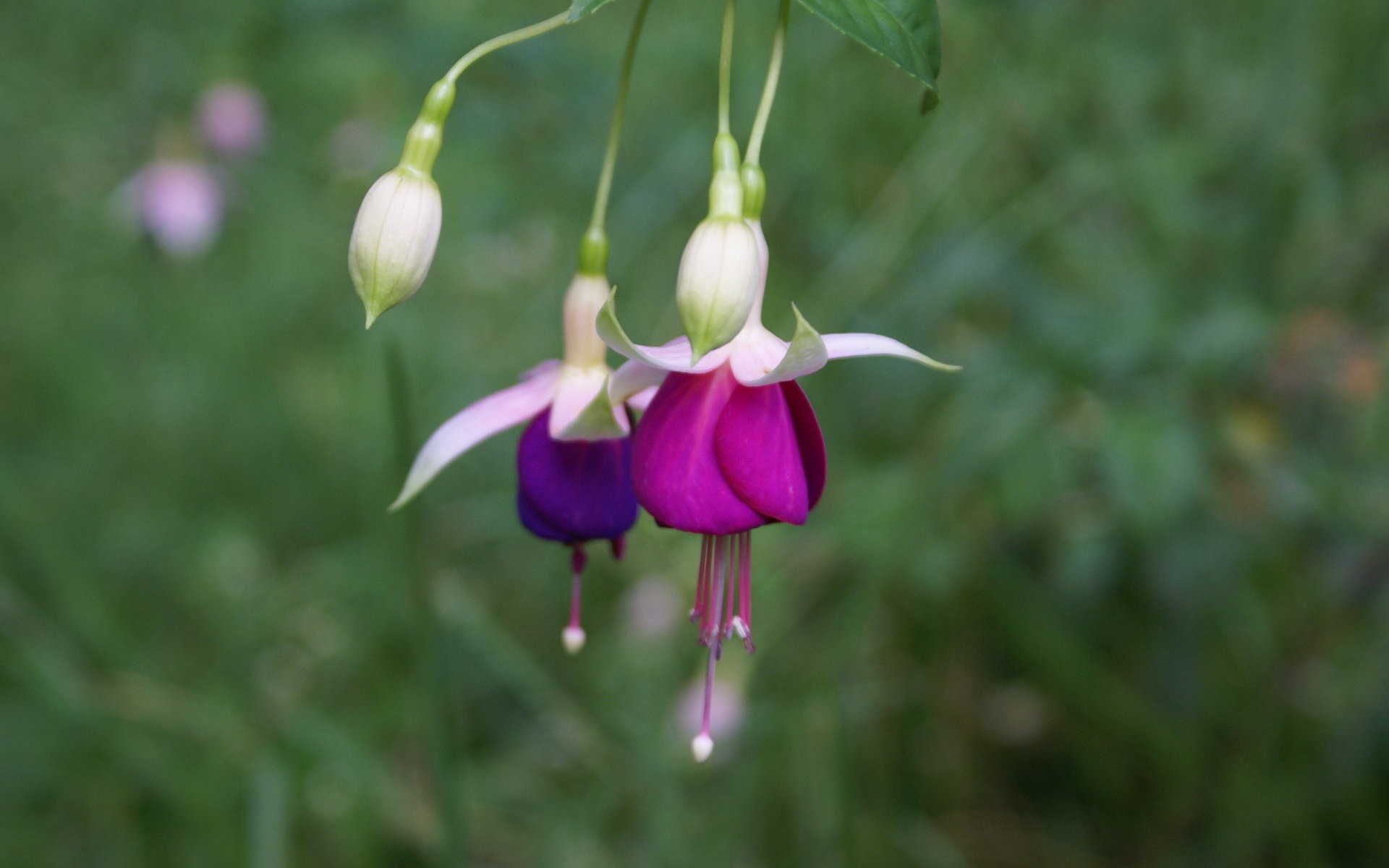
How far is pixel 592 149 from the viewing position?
70.4 inches

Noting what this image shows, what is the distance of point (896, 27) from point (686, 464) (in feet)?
0.84

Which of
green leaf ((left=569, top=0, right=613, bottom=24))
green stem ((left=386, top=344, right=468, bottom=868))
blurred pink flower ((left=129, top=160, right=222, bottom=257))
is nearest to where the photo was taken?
green leaf ((left=569, top=0, right=613, bottom=24))

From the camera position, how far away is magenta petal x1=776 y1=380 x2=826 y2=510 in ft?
2.17

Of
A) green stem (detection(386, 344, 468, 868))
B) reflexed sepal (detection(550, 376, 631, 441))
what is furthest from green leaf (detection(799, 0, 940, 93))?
green stem (detection(386, 344, 468, 868))

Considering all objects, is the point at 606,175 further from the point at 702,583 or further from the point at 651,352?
the point at 702,583

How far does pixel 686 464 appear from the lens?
618 mm

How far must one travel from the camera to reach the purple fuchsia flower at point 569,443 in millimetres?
677

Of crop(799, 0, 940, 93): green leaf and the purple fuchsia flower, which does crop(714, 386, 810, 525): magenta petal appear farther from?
crop(799, 0, 940, 93): green leaf

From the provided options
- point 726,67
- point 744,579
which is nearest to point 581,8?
point 726,67

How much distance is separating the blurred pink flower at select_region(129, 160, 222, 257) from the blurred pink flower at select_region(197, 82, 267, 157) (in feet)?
0.41

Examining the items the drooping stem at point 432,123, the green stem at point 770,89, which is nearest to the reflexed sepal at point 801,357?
the green stem at point 770,89

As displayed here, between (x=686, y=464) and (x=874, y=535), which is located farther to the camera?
(x=874, y=535)

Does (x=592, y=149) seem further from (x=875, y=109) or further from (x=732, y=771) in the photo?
(x=732, y=771)

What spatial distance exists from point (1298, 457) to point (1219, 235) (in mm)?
395
